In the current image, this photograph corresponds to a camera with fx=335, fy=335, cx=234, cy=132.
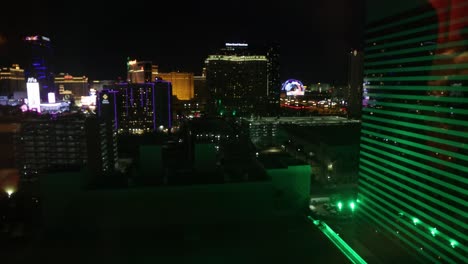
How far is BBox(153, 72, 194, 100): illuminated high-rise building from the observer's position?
53.7 meters

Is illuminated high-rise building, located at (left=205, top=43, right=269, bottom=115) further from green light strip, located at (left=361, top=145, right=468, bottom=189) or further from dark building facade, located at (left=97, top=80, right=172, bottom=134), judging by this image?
green light strip, located at (left=361, top=145, right=468, bottom=189)

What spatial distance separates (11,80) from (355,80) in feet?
135

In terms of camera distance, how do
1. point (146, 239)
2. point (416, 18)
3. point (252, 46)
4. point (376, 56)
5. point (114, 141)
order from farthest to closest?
point (252, 46) < point (114, 141) < point (376, 56) < point (416, 18) < point (146, 239)

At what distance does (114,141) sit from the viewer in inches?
744

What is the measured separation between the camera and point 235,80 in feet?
132

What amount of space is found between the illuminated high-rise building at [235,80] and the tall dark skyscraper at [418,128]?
103 feet

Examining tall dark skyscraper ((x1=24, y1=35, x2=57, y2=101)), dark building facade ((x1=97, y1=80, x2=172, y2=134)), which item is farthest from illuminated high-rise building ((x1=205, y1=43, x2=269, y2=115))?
tall dark skyscraper ((x1=24, y1=35, x2=57, y2=101))

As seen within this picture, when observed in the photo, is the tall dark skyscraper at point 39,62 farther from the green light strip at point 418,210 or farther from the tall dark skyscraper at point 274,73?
the green light strip at point 418,210

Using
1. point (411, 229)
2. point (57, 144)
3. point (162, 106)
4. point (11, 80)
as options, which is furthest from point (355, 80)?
point (11, 80)

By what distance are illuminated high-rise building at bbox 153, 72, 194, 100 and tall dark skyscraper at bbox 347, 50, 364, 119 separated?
25.9 metres

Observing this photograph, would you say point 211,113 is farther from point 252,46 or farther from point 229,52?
point 252,46

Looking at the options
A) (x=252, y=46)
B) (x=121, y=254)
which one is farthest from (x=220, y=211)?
(x=252, y=46)

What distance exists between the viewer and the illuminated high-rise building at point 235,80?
4012 centimetres

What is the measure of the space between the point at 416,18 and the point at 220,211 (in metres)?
5.80
